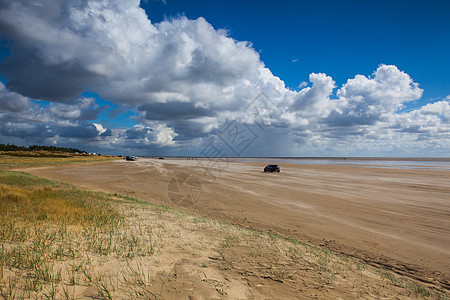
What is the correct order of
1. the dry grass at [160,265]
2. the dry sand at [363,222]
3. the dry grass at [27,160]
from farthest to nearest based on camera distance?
the dry grass at [27,160] → the dry sand at [363,222] → the dry grass at [160,265]

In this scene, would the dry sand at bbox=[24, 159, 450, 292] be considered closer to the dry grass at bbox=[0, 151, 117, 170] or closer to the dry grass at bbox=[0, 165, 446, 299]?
the dry grass at bbox=[0, 165, 446, 299]

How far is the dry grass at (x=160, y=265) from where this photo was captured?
388cm

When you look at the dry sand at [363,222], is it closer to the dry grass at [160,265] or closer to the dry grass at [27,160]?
the dry grass at [160,265]

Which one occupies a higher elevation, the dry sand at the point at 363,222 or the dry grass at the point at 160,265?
the dry grass at the point at 160,265

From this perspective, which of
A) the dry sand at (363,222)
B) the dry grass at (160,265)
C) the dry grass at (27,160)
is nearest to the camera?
the dry grass at (160,265)

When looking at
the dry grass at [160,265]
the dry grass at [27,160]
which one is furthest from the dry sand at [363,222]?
the dry grass at [27,160]

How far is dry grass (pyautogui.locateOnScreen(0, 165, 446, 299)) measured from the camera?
12.7ft

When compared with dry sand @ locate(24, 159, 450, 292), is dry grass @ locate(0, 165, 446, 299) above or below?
above

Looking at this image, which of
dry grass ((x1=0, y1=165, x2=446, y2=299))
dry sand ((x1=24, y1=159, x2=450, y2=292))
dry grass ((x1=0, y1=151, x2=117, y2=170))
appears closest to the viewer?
dry grass ((x1=0, y1=165, x2=446, y2=299))

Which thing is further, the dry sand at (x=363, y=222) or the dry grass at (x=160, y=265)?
the dry sand at (x=363, y=222)

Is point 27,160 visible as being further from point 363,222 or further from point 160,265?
point 363,222

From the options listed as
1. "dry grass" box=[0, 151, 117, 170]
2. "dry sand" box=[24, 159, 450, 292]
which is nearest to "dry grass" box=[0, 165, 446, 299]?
"dry sand" box=[24, 159, 450, 292]

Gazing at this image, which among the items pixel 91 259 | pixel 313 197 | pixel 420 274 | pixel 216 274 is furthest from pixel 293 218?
pixel 91 259

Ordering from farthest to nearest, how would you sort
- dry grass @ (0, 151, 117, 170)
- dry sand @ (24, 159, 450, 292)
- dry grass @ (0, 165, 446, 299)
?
dry grass @ (0, 151, 117, 170)
dry sand @ (24, 159, 450, 292)
dry grass @ (0, 165, 446, 299)
